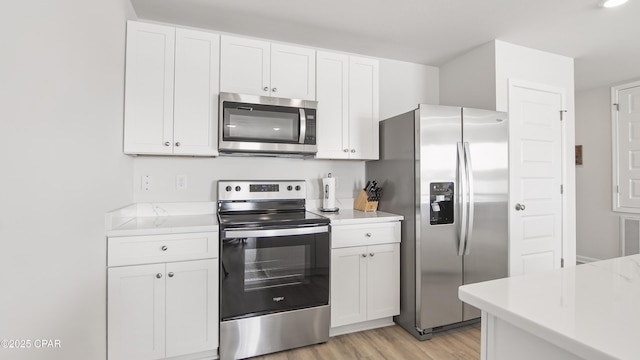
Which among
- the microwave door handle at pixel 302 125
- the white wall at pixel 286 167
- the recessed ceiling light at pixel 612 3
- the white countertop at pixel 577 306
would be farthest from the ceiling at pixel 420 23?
the white countertop at pixel 577 306

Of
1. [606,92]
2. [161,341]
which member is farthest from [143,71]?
[606,92]

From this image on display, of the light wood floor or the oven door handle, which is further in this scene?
the light wood floor

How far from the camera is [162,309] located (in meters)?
1.84

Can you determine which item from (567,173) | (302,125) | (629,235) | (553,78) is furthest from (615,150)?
(302,125)

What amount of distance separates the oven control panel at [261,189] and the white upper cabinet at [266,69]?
736mm

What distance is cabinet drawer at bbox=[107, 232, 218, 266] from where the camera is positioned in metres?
1.76

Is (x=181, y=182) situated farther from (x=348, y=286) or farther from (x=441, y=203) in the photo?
(x=441, y=203)

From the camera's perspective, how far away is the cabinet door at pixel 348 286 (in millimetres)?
2281

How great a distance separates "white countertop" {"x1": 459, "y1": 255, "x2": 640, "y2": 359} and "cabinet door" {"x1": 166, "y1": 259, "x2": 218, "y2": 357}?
5.22ft

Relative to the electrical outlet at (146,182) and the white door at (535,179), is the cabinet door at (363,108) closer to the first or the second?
the white door at (535,179)

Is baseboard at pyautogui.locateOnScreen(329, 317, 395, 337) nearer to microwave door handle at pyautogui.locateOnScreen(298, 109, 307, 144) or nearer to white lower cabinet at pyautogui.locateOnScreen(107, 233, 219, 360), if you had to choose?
white lower cabinet at pyautogui.locateOnScreen(107, 233, 219, 360)

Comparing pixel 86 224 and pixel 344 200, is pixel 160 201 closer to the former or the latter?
pixel 86 224

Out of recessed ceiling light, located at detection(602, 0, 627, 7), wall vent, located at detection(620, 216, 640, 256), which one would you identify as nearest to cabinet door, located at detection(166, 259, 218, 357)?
recessed ceiling light, located at detection(602, 0, 627, 7)

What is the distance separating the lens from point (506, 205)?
8.49 ft
